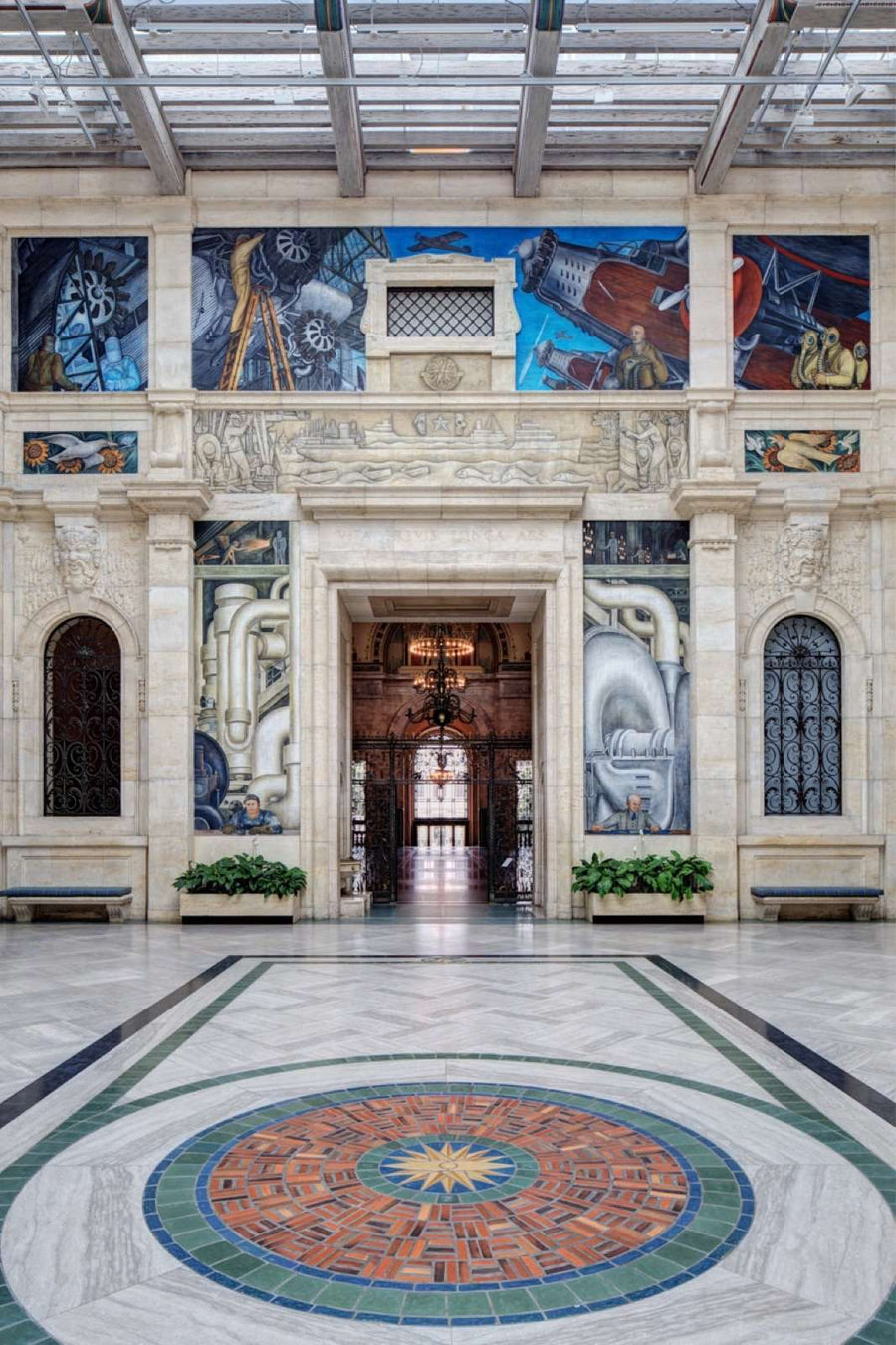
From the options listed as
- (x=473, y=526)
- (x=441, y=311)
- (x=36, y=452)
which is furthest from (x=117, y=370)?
(x=473, y=526)

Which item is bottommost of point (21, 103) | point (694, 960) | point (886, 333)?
point (694, 960)

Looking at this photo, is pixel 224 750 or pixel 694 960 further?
pixel 224 750

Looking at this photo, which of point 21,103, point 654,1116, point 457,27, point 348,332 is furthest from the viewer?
point 348,332

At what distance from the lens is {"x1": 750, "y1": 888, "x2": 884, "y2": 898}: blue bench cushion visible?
42.3ft

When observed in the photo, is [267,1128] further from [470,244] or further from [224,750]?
[470,244]

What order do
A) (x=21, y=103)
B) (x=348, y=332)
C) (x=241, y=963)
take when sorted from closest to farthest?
(x=241, y=963)
(x=21, y=103)
(x=348, y=332)

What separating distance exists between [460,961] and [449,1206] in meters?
6.04

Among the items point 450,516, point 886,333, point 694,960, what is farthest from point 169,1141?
point 886,333

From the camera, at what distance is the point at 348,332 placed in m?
13.8

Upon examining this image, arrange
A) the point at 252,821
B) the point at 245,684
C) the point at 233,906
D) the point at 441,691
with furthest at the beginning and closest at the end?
the point at 441,691 → the point at 245,684 → the point at 252,821 → the point at 233,906

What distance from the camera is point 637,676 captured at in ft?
44.3

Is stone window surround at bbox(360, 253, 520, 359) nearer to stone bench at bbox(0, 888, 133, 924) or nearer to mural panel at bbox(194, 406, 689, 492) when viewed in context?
mural panel at bbox(194, 406, 689, 492)

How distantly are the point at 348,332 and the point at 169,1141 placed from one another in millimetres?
10956

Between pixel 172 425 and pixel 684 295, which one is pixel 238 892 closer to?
pixel 172 425
